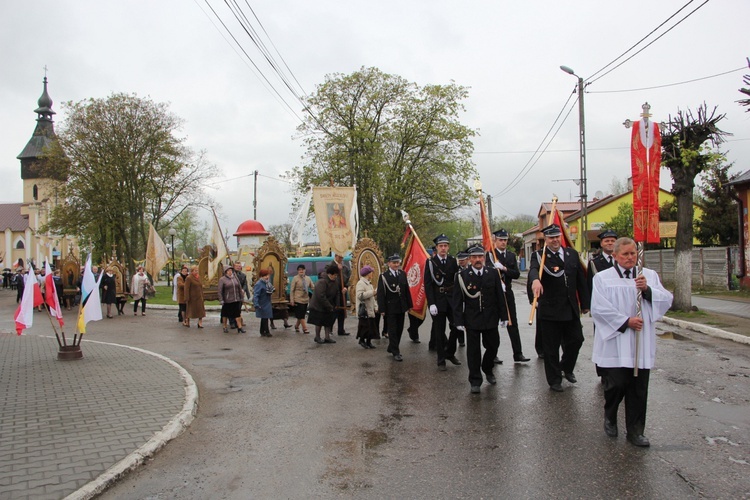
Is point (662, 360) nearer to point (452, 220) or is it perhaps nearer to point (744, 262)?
point (744, 262)

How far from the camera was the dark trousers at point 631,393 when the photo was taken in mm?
5035

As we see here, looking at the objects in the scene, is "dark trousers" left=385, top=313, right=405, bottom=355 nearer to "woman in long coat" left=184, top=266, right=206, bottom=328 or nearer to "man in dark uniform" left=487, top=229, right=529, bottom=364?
"man in dark uniform" left=487, top=229, right=529, bottom=364

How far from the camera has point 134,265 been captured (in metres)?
36.9

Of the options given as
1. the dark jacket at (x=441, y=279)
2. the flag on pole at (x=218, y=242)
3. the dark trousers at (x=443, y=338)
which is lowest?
the dark trousers at (x=443, y=338)

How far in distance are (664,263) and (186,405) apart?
2637 cm

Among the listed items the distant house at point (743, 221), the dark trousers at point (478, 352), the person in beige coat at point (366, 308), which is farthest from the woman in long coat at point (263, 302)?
the distant house at point (743, 221)

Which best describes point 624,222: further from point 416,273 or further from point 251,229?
point 416,273

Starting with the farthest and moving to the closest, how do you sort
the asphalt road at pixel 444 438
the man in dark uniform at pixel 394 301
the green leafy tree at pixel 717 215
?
the green leafy tree at pixel 717 215 < the man in dark uniform at pixel 394 301 < the asphalt road at pixel 444 438

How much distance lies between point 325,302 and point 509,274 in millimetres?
4458

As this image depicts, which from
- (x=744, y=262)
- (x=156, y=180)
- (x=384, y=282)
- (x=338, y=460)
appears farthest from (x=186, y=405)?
(x=156, y=180)

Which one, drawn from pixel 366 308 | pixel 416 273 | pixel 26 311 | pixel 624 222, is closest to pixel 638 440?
pixel 366 308

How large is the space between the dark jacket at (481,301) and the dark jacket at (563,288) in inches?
21.1

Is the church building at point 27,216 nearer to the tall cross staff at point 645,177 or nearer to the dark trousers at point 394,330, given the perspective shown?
the dark trousers at point 394,330

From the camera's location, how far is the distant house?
73.6 feet
